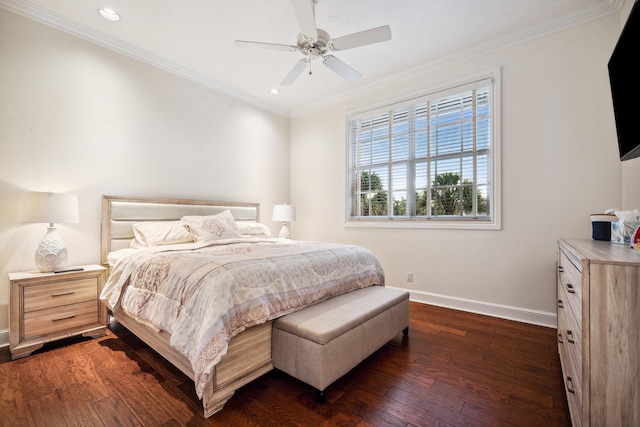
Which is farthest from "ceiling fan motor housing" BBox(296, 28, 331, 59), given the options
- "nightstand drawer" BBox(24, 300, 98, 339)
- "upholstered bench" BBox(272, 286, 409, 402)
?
"nightstand drawer" BBox(24, 300, 98, 339)

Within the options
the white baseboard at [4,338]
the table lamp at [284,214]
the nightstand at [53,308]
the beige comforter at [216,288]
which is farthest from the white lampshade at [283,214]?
the white baseboard at [4,338]

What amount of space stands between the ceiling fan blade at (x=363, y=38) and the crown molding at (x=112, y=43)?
220 cm

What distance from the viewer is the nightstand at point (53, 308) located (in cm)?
220

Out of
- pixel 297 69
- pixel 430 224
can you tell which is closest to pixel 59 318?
pixel 297 69

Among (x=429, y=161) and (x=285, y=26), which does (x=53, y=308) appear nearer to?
(x=285, y=26)

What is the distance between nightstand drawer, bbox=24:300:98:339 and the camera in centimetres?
225

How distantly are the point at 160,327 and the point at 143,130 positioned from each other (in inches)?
96.2

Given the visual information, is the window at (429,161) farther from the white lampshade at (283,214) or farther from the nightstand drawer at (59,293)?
the nightstand drawer at (59,293)

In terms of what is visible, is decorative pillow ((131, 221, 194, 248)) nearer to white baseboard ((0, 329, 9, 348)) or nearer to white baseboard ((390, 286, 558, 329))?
white baseboard ((0, 329, 9, 348))

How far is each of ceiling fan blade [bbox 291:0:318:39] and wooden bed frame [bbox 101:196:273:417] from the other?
84.2 inches

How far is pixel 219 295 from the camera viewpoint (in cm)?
159

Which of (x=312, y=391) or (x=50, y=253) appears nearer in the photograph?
(x=312, y=391)

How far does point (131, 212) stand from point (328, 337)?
2.63 metres

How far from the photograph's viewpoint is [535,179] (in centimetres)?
287
